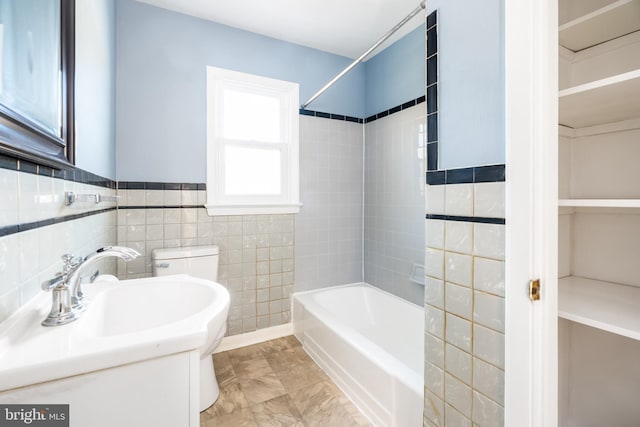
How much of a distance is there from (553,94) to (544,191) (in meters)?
0.29

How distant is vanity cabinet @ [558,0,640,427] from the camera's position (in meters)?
1.00

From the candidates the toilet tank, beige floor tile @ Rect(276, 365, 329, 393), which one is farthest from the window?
beige floor tile @ Rect(276, 365, 329, 393)

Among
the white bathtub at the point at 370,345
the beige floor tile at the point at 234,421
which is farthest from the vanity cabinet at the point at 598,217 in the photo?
the beige floor tile at the point at 234,421

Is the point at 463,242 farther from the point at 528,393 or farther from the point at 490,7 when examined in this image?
the point at 490,7

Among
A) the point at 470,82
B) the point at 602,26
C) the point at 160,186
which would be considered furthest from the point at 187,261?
the point at 602,26

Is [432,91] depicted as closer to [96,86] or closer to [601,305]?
[601,305]

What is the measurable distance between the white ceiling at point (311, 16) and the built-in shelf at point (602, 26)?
1.28m

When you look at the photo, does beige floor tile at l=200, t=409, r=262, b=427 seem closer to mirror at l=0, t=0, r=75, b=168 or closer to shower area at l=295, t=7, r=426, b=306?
shower area at l=295, t=7, r=426, b=306

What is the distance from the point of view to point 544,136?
848 millimetres

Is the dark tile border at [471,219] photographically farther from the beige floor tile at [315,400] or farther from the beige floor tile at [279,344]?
the beige floor tile at [279,344]

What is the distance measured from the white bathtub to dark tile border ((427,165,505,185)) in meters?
0.92

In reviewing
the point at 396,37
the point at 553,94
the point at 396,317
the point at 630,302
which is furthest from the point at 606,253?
the point at 396,37

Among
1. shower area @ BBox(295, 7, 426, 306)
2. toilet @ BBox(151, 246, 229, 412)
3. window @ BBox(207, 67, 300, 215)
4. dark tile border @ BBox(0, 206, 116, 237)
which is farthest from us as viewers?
shower area @ BBox(295, 7, 426, 306)
